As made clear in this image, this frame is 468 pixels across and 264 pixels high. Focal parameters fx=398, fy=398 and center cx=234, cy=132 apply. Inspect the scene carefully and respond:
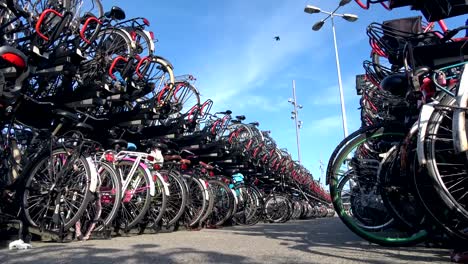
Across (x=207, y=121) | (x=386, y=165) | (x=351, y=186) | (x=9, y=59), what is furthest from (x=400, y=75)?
(x=207, y=121)

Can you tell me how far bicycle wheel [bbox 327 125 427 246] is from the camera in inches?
139

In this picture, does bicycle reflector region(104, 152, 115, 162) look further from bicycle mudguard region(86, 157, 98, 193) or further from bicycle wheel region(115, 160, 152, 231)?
bicycle mudguard region(86, 157, 98, 193)

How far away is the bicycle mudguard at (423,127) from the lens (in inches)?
98.2

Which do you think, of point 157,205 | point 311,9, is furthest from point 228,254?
point 311,9

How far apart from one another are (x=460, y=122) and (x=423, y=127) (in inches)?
9.6

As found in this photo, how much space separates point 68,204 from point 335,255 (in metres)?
2.82

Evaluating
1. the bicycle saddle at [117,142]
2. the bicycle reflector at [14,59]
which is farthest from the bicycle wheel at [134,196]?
the bicycle reflector at [14,59]

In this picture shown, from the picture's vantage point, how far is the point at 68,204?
4.24 metres

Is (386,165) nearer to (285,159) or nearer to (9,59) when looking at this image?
(9,59)

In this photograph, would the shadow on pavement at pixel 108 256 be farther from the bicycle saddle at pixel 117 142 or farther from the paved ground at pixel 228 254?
the bicycle saddle at pixel 117 142

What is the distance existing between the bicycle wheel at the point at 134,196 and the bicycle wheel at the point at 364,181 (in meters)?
2.63

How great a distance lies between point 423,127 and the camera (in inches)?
101

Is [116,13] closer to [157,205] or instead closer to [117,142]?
[117,142]

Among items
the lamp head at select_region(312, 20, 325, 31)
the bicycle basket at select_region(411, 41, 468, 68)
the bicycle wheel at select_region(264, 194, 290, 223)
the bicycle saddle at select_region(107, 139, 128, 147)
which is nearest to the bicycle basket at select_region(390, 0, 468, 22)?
the bicycle basket at select_region(411, 41, 468, 68)
